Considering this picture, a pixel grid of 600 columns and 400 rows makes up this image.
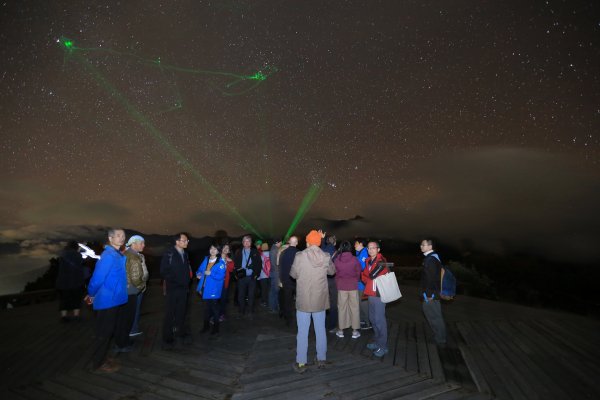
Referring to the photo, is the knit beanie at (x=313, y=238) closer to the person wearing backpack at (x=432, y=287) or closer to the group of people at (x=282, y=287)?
the group of people at (x=282, y=287)

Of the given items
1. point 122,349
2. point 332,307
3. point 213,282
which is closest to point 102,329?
point 122,349

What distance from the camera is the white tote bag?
5395 millimetres

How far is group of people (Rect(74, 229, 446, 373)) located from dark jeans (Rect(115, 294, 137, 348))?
0.05ft

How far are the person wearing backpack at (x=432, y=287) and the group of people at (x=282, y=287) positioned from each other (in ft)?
0.06

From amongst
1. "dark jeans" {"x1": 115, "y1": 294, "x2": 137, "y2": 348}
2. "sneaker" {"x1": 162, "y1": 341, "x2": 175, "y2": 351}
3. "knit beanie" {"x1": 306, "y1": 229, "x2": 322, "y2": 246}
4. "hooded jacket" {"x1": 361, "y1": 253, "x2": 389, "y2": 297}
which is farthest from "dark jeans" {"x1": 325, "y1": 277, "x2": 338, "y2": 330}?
"dark jeans" {"x1": 115, "y1": 294, "x2": 137, "y2": 348}

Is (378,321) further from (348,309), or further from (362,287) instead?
(362,287)

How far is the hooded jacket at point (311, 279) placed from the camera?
4711mm

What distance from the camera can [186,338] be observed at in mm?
6207

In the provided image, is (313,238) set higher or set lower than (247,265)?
higher

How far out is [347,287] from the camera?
20.3 ft

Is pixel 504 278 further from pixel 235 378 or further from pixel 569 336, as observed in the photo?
pixel 235 378

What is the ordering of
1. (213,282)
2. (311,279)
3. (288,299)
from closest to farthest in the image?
(311,279)
(213,282)
(288,299)

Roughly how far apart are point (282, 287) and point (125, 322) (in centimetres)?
338

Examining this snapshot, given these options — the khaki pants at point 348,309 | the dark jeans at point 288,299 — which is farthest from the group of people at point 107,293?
the khaki pants at point 348,309
